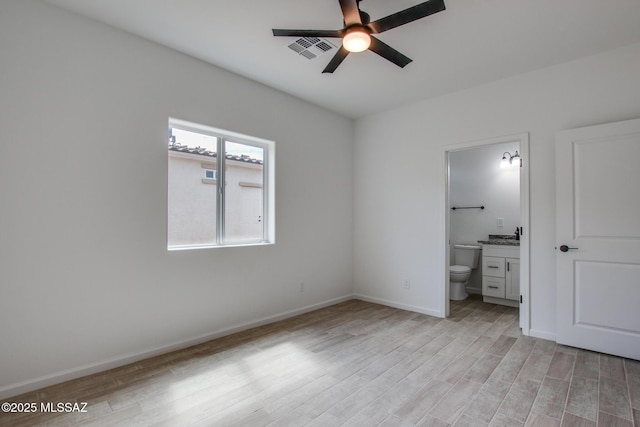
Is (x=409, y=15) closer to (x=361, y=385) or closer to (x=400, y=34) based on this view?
(x=400, y=34)

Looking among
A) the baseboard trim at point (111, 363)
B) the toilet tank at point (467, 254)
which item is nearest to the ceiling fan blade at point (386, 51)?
the baseboard trim at point (111, 363)

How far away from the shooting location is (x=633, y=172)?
8.99ft

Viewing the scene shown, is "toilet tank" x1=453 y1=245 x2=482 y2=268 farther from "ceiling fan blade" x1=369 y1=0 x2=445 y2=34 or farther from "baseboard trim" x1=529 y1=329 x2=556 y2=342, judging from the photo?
"ceiling fan blade" x1=369 y1=0 x2=445 y2=34

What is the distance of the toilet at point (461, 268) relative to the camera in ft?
15.5

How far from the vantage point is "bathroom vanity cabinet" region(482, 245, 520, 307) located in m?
4.36

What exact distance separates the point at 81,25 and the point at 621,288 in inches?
198

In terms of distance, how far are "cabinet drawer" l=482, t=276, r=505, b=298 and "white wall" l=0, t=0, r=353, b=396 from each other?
3.31 meters

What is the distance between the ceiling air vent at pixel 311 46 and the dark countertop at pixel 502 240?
3.65 m

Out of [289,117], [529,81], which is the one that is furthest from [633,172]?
[289,117]

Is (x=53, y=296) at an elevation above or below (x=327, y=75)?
below

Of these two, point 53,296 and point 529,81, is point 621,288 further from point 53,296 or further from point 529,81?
point 53,296

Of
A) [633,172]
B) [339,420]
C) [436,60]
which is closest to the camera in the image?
[339,420]

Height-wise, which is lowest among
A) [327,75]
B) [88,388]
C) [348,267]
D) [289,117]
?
[88,388]

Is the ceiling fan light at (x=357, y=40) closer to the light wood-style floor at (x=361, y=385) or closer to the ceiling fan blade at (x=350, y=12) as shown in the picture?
the ceiling fan blade at (x=350, y=12)
